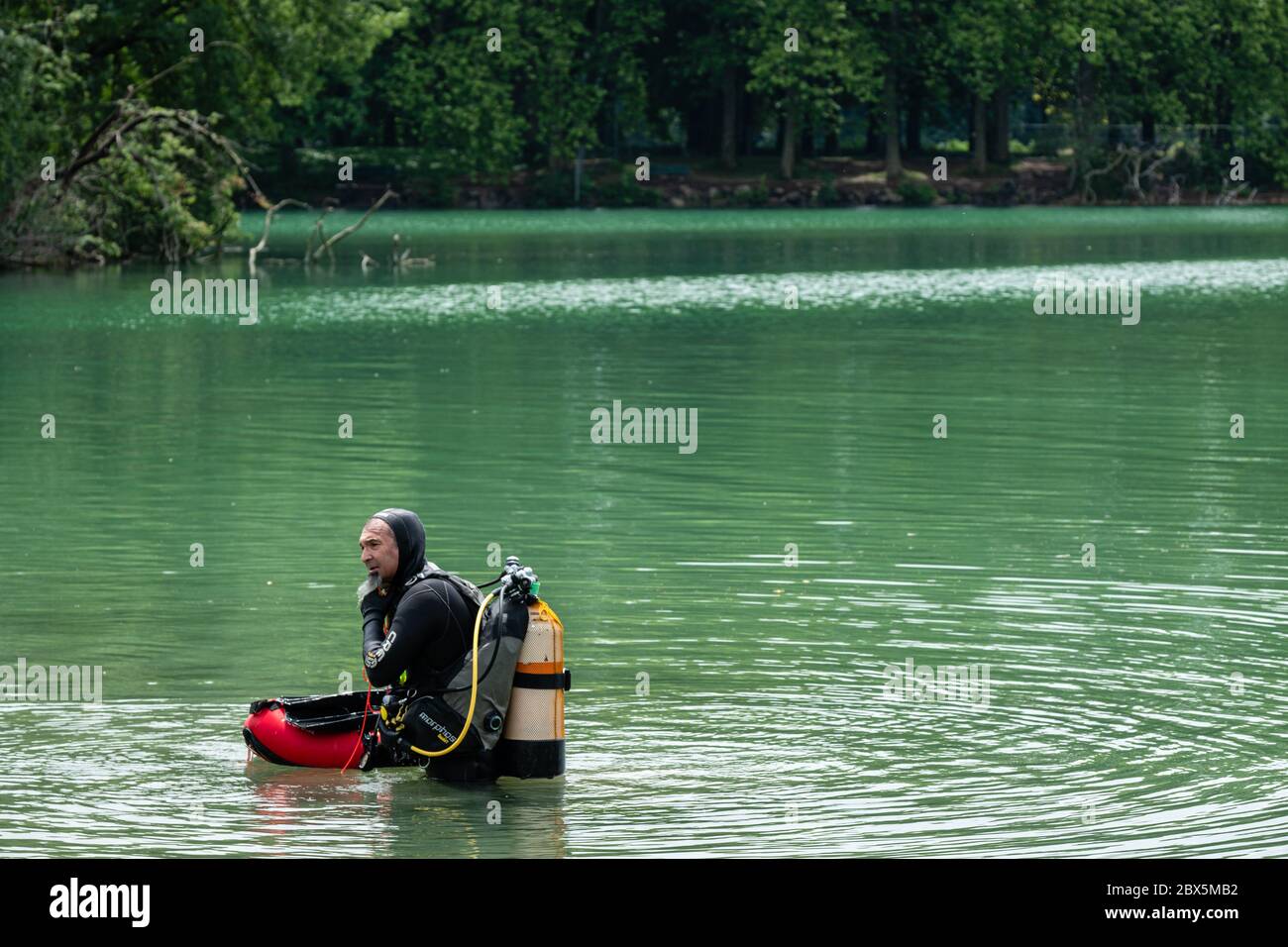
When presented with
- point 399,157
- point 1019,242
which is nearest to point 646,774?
point 1019,242

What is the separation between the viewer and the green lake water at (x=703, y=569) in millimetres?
9828

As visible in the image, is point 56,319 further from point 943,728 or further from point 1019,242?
point 1019,242

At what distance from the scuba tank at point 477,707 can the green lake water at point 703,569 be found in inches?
5.3

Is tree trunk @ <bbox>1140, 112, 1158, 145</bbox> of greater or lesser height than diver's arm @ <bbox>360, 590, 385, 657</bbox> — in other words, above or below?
above

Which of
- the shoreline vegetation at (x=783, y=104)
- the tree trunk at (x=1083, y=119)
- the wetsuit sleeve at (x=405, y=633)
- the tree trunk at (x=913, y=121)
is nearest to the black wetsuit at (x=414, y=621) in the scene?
the wetsuit sleeve at (x=405, y=633)

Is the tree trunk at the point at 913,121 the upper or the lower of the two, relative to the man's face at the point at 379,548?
upper

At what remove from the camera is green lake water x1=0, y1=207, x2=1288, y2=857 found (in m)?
9.83

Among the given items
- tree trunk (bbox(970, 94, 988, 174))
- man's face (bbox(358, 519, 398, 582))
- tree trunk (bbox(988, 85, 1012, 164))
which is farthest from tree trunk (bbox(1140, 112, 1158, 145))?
man's face (bbox(358, 519, 398, 582))

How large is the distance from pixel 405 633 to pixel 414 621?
62mm

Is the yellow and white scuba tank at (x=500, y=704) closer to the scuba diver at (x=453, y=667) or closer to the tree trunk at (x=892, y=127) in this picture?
the scuba diver at (x=453, y=667)

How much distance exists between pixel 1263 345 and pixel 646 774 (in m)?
23.7

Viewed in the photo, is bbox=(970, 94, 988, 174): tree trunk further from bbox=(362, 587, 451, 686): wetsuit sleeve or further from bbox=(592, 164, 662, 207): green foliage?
bbox=(362, 587, 451, 686): wetsuit sleeve

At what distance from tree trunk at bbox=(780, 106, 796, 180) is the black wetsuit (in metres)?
82.9

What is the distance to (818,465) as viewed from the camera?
2053 centimetres
